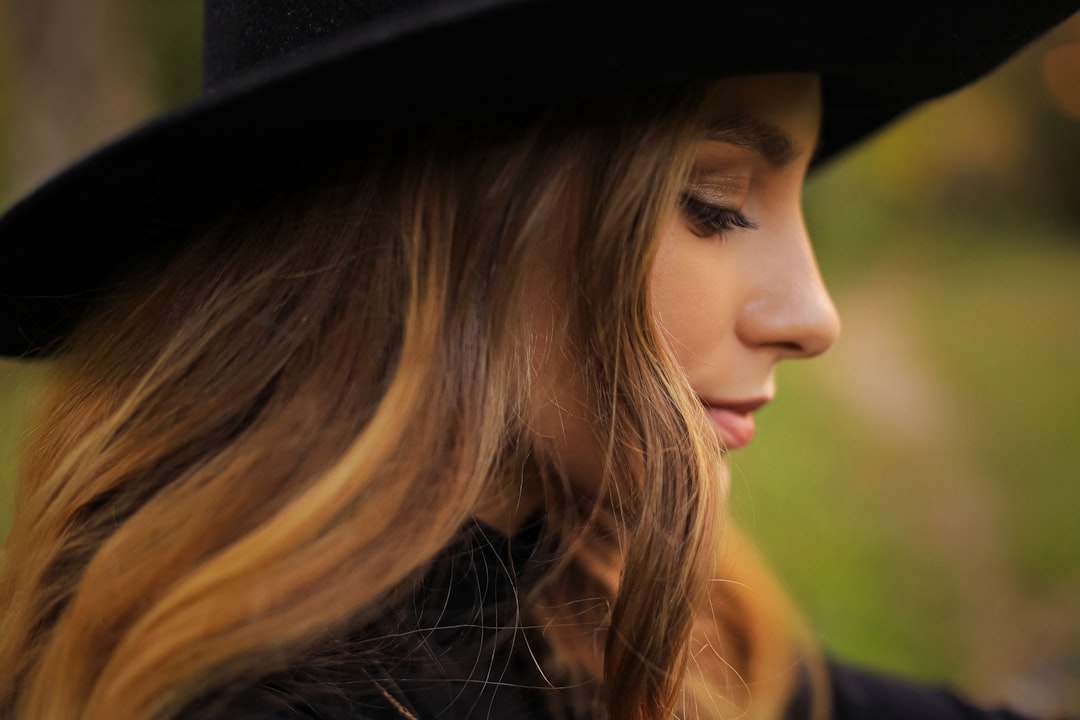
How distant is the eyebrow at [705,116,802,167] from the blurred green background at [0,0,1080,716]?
811 millimetres

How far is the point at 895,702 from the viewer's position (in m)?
1.25

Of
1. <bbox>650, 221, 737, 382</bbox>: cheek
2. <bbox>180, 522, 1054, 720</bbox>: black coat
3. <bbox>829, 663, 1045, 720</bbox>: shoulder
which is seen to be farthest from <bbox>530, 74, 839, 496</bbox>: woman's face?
<bbox>829, 663, 1045, 720</bbox>: shoulder

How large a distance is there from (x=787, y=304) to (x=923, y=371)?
2991 mm

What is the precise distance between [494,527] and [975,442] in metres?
2.81

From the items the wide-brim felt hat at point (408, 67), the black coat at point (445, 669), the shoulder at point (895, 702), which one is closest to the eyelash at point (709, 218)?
the wide-brim felt hat at point (408, 67)

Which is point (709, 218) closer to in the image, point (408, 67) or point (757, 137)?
point (757, 137)

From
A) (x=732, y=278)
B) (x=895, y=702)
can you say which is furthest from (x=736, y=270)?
(x=895, y=702)

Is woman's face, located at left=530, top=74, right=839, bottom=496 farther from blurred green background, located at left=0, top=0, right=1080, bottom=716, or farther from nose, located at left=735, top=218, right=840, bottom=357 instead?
blurred green background, located at left=0, top=0, right=1080, bottom=716

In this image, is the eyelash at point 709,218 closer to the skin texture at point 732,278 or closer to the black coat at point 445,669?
the skin texture at point 732,278

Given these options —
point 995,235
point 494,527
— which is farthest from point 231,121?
point 995,235

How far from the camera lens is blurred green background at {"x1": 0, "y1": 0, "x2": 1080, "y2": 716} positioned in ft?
7.96

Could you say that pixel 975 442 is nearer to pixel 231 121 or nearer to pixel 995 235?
pixel 995 235

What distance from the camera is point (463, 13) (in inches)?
24.2

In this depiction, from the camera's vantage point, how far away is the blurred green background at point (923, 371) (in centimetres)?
A: 243
